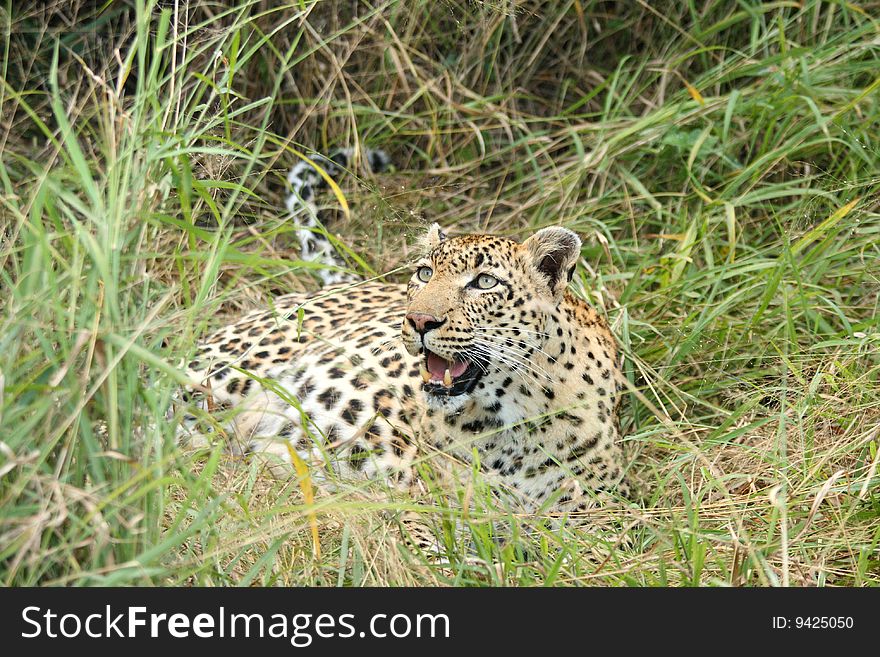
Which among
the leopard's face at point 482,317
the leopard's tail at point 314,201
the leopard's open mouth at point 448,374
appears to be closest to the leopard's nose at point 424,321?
the leopard's face at point 482,317

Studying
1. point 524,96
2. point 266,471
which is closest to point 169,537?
point 266,471

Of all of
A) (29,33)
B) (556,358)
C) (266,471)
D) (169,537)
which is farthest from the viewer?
(29,33)

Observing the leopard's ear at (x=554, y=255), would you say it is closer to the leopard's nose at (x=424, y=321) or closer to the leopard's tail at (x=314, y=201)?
the leopard's nose at (x=424, y=321)

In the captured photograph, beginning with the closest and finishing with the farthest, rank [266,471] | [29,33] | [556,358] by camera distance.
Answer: [266,471] → [556,358] → [29,33]

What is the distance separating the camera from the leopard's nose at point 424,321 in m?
4.50

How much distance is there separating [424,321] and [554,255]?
24.7 inches

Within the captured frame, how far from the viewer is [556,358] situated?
4738 mm

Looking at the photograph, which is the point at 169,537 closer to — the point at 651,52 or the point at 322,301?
the point at 322,301

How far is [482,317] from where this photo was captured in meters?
4.61

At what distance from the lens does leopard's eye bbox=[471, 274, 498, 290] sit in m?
4.67
